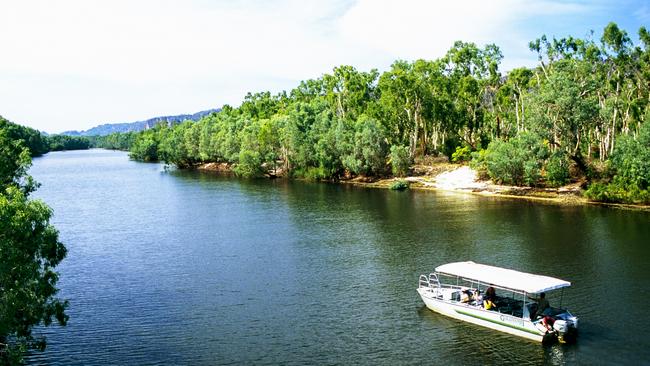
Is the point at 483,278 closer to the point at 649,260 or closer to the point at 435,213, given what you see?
the point at 649,260

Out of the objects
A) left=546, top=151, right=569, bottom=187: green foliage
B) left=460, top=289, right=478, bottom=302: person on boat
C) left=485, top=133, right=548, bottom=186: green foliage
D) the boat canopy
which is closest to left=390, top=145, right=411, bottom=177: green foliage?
left=485, top=133, right=548, bottom=186: green foliage

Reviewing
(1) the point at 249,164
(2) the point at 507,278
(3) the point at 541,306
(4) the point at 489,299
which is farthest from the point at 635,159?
(1) the point at 249,164

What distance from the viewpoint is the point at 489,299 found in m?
36.5

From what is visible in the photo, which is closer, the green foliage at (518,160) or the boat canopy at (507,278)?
the boat canopy at (507,278)

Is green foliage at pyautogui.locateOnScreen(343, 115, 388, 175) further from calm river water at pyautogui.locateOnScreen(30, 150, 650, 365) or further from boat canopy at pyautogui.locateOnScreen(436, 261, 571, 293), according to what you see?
boat canopy at pyautogui.locateOnScreen(436, 261, 571, 293)

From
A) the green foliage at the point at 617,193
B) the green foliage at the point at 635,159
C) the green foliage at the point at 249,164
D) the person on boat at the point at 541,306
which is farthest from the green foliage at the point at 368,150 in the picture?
the person on boat at the point at 541,306

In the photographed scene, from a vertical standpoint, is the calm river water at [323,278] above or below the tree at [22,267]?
below

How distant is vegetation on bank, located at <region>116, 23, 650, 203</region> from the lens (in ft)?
266

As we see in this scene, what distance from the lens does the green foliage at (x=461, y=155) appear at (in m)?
114

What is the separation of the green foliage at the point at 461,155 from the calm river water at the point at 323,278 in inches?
1065

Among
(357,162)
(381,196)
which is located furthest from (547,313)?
(357,162)

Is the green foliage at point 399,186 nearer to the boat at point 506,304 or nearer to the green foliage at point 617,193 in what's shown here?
the green foliage at point 617,193

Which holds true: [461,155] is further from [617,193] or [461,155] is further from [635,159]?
[635,159]

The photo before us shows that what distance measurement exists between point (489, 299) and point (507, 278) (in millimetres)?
1776
